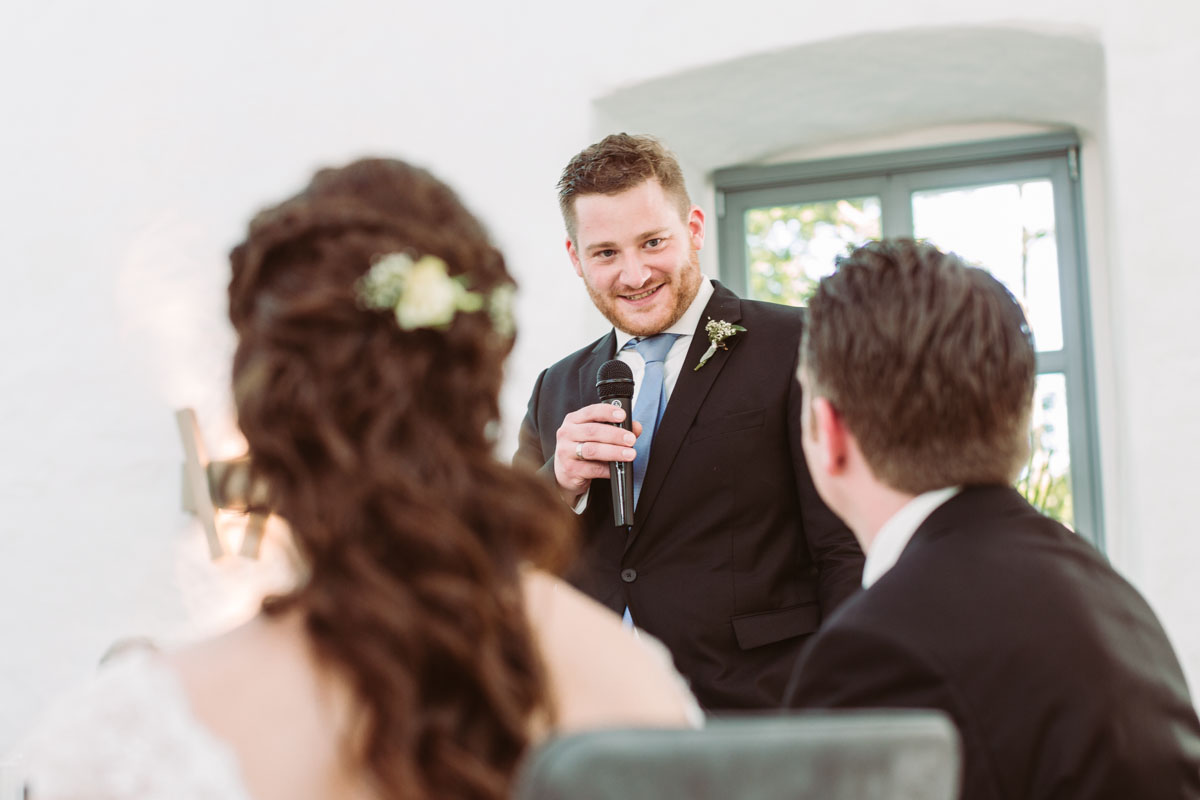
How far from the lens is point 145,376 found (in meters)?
4.85

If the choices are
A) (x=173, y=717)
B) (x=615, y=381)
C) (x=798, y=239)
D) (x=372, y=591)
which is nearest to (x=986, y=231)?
(x=798, y=239)

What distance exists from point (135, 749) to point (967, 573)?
2.89ft

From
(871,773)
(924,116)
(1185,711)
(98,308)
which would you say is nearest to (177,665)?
(871,773)

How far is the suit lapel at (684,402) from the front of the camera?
2.54 meters

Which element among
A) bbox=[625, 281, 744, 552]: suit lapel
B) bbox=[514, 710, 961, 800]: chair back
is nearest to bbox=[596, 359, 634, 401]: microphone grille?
bbox=[625, 281, 744, 552]: suit lapel

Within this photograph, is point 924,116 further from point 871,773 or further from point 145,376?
point 871,773

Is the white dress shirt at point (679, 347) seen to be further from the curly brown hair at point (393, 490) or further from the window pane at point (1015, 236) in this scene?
the window pane at point (1015, 236)

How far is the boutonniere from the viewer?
262 centimetres

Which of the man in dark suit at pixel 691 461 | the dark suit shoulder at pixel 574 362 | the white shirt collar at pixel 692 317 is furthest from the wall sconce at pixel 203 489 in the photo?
the white shirt collar at pixel 692 317

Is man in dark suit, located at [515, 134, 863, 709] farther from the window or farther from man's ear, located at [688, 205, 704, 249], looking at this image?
the window

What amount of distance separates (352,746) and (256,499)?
0.26 m

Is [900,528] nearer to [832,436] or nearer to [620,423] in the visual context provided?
→ [832,436]

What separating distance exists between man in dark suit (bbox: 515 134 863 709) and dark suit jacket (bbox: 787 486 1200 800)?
102cm

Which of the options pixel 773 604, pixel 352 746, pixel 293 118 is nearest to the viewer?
pixel 352 746
